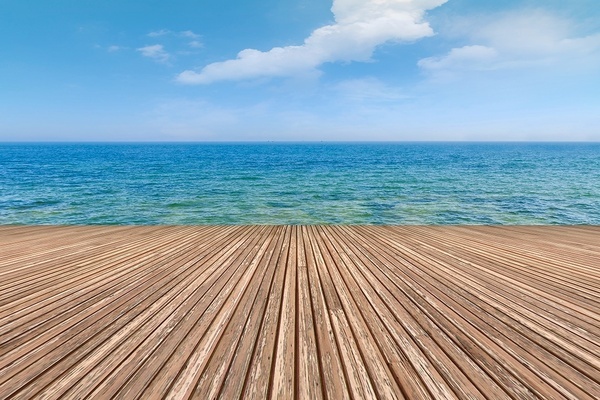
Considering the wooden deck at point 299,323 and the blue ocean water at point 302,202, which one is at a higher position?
the wooden deck at point 299,323

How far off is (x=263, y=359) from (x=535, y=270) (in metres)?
4.49

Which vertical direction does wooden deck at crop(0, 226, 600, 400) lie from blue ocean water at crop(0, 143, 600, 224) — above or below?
above

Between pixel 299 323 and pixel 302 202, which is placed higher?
pixel 299 323

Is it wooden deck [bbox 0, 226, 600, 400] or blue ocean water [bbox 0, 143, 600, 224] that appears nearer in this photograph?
wooden deck [bbox 0, 226, 600, 400]

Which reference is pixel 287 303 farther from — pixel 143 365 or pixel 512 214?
pixel 512 214

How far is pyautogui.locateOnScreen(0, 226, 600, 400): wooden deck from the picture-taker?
6.57ft

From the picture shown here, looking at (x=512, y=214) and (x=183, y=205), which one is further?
(x=183, y=205)

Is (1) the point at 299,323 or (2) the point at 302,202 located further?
(2) the point at 302,202

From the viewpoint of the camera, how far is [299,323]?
110 inches

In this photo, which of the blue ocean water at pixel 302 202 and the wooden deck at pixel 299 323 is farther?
the blue ocean water at pixel 302 202

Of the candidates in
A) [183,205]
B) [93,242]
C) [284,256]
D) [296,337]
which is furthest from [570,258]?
[183,205]

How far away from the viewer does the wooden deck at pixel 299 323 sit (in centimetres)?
200

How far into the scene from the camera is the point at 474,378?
2045 mm

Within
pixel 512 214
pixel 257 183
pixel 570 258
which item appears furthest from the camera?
pixel 257 183
